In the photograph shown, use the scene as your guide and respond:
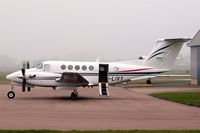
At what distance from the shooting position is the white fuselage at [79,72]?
88.1 ft

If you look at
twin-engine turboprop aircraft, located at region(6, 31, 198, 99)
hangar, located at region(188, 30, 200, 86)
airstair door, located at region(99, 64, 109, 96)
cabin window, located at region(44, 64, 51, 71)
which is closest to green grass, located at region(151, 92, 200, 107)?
twin-engine turboprop aircraft, located at region(6, 31, 198, 99)

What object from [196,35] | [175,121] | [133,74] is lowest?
[175,121]

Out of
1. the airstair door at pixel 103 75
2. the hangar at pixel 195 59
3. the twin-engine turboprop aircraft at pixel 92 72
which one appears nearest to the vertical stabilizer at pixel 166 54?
the twin-engine turboprop aircraft at pixel 92 72

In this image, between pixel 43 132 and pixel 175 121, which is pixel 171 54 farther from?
pixel 43 132

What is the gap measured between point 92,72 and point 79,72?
3.15 ft

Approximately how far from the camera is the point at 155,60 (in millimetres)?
30625

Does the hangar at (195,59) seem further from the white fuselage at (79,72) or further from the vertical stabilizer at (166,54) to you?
the white fuselage at (79,72)

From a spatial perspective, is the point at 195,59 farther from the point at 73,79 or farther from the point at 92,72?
the point at 73,79

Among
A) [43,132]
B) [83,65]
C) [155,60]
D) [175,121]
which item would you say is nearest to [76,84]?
[83,65]

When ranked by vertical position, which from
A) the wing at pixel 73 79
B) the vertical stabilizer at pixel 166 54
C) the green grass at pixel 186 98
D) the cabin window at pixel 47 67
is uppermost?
the vertical stabilizer at pixel 166 54

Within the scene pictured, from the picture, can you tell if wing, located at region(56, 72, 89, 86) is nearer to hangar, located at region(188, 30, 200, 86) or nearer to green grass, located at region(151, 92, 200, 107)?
green grass, located at region(151, 92, 200, 107)

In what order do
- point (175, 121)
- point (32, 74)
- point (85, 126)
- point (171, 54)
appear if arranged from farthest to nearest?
point (171, 54)
point (32, 74)
point (175, 121)
point (85, 126)

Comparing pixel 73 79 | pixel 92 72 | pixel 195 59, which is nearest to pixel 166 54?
pixel 92 72

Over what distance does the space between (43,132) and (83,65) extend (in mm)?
16521
